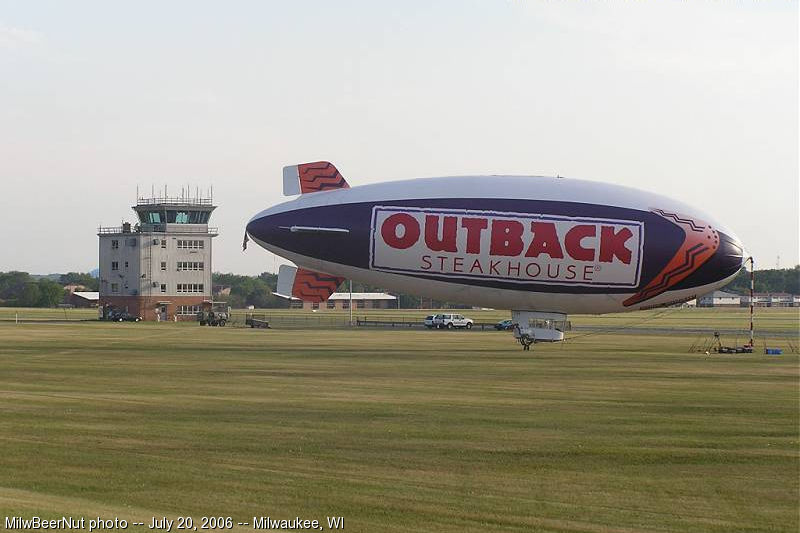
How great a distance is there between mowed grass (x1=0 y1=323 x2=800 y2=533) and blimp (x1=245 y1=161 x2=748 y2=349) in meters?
4.28

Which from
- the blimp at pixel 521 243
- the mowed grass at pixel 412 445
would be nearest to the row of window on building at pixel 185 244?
the mowed grass at pixel 412 445

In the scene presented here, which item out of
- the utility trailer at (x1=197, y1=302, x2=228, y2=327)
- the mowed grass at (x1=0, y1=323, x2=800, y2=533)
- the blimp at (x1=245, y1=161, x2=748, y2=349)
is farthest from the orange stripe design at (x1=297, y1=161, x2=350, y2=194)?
the utility trailer at (x1=197, y1=302, x2=228, y2=327)

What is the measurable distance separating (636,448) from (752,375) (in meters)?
27.2

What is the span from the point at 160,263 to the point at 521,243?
114 m

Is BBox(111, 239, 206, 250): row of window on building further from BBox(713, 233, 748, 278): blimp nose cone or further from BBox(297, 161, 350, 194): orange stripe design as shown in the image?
BBox(713, 233, 748, 278): blimp nose cone

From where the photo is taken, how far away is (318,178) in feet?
181

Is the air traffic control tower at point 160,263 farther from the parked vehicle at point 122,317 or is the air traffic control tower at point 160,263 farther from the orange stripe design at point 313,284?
the orange stripe design at point 313,284

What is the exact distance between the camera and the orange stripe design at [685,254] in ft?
166

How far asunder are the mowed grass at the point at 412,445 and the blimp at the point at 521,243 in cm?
428

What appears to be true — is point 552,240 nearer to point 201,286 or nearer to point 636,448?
point 636,448

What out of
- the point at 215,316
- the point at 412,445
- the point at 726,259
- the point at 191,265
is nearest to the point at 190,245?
the point at 191,265

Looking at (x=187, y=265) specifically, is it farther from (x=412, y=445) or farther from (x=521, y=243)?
(x=412, y=445)

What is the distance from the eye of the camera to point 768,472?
26547mm

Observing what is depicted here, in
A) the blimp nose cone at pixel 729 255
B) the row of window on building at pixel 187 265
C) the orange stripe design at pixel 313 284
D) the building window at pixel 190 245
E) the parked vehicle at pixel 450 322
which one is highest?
the building window at pixel 190 245
